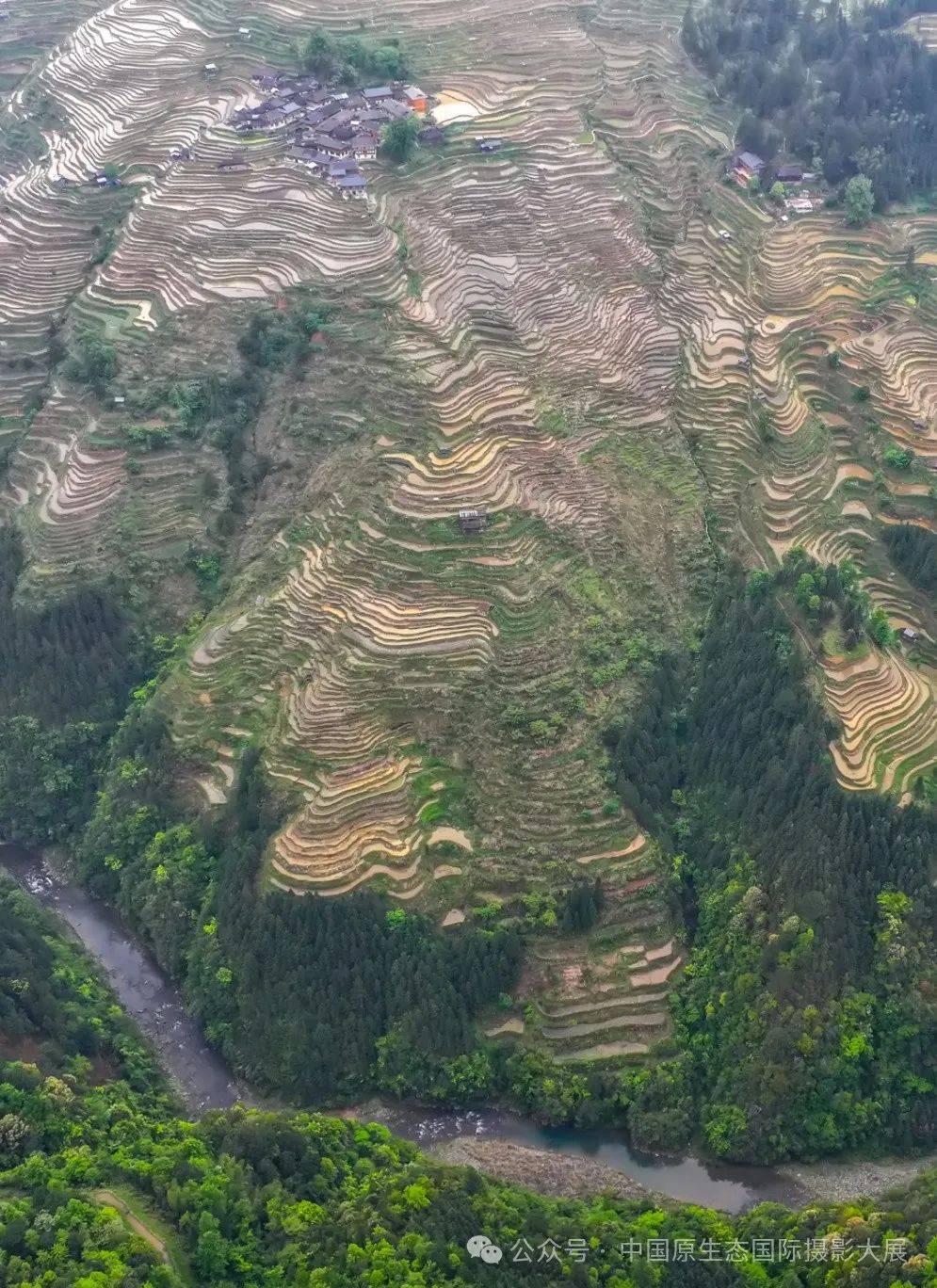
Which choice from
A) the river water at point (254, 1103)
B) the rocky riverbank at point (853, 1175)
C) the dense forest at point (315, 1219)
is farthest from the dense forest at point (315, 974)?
the rocky riverbank at point (853, 1175)

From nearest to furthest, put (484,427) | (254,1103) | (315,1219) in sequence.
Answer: (315,1219) < (254,1103) < (484,427)

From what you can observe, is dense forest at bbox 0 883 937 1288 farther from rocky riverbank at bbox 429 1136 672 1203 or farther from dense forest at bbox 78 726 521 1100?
dense forest at bbox 78 726 521 1100

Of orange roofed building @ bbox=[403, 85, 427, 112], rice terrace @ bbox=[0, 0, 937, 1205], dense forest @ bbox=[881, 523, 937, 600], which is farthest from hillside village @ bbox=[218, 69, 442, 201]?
dense forest @ bbox=[881, 523, 937, 600]

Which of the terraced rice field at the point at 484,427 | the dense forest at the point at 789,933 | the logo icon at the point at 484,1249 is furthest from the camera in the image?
the terraced rice field at the point at 484,427

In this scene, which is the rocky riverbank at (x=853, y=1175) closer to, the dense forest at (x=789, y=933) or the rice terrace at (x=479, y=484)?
the dense forest at (x=789, y=933)

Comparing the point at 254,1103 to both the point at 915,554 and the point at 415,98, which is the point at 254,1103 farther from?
the point at 415,98

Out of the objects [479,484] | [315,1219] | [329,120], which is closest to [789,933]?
[315,1219]
